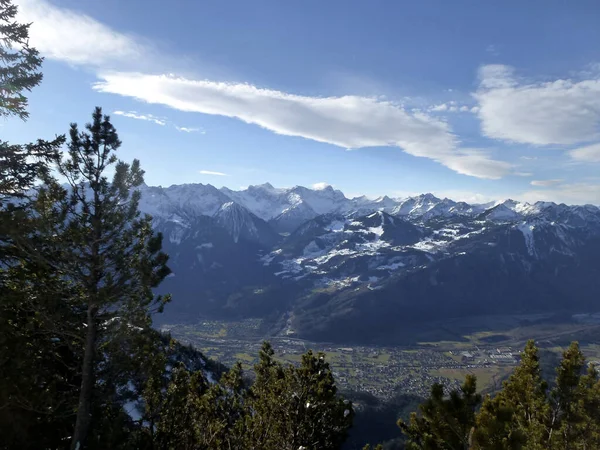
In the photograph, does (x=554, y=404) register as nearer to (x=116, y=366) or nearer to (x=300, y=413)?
(x=300, y=413)

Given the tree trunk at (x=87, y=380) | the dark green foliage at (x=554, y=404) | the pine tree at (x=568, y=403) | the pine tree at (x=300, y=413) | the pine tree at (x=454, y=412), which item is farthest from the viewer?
the pine tree at (x=300, y=413)

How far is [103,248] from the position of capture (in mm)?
16094

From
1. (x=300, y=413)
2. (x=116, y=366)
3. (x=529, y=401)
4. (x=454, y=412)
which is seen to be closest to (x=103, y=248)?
(x=116, y=366)

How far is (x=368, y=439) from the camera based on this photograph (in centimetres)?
14188

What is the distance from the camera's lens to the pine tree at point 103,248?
15531 mm

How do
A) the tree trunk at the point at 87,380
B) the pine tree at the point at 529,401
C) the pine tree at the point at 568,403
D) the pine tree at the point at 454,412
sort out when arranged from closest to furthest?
the pine tree at the point at 454,412 → the tree trunk at the point at 87,380 → the pine tree at the point at 529,401 → the pine tree at the point at 568,403

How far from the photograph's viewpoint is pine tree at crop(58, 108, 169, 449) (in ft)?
51.0

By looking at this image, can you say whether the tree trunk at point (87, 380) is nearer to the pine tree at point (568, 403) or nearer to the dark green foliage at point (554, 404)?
the dark green foliage at point (554, 404)

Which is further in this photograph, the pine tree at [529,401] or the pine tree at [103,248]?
the pine tree at [529,401]

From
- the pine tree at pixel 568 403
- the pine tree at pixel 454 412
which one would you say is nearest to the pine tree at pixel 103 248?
the pine tree at pixel 454 412

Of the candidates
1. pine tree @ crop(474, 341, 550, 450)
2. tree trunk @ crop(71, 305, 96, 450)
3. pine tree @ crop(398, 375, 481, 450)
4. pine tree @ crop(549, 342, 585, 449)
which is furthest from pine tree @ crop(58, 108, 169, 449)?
pine tree @ crop(549, 342, 585, 449)

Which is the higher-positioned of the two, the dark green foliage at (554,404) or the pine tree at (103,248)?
the pine tree at (103,248)

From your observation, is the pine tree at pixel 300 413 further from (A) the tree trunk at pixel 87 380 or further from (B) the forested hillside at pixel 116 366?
(A) the tree trunk at pixel 87 380

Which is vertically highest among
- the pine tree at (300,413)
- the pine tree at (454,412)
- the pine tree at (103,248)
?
the pine tree at (103,248)
